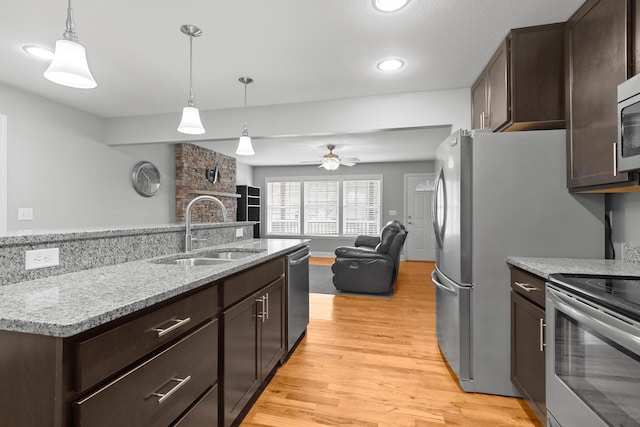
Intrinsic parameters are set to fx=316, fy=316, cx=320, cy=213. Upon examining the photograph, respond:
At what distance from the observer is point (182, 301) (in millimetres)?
1224

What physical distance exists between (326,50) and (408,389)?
98.3 inches

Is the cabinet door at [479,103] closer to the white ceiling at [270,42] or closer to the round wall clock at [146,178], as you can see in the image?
the white ceiling at [270,42]

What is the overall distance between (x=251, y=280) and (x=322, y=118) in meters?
2.29

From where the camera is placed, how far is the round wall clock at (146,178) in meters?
4.62

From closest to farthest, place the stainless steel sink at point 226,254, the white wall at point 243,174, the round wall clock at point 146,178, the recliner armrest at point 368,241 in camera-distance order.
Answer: the stainless steel sink at point 226,254 < the round wall clock at point 146,178 < the recliner armrest at point 368,241 < the white wall at point 243,174

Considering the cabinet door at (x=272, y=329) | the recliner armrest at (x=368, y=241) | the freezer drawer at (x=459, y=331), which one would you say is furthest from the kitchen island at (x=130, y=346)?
the recliner armrest at (x=368, y=241)

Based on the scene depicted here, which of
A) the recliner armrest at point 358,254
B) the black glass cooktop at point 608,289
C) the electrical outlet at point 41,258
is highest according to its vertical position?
the electrical outlet at point 41,258

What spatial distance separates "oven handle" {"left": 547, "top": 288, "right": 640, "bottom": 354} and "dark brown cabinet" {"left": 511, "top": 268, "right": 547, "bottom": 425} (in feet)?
0.94

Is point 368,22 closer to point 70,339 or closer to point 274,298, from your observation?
point 274,298

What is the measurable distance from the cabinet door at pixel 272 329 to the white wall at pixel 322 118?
6.42 feet

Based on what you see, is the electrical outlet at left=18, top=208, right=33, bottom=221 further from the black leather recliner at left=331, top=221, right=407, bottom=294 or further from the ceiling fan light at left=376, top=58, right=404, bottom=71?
the ceiling fan light at left=376, top=58, right=404, bottom=71

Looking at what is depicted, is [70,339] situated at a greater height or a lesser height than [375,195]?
lesser

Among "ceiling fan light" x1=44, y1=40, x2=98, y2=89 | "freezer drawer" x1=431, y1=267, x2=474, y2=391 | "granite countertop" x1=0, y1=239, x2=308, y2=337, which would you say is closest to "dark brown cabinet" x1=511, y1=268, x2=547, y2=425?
"freezer drawer" x1=431, y1=267, x2=474, y2=391

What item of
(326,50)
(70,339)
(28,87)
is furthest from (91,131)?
(70,339)
